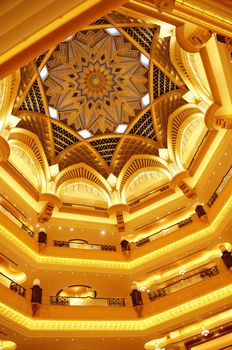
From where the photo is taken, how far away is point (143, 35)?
16141mm

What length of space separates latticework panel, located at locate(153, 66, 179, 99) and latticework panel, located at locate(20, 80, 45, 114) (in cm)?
571

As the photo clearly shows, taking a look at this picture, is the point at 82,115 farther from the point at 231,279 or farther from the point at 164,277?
the point at 231,279

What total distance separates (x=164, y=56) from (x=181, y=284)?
10.4 meters

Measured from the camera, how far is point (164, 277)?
648 inches

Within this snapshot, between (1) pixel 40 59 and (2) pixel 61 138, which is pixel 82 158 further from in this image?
(1) pixel 40 59

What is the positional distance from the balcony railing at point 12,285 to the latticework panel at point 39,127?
6.59 metres

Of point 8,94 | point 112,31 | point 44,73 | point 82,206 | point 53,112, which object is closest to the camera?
point 8,94

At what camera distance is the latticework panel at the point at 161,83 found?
16956 mm

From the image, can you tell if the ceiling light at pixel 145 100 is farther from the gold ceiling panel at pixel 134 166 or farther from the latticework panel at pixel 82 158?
the latticework panel at pixel 82 158

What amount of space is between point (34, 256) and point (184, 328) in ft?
22.6

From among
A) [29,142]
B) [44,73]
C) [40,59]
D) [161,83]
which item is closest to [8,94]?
[40,59]

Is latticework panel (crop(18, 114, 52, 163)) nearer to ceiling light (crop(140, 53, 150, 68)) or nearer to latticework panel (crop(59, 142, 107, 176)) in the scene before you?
latticework panel (crop(59, 142, 107, 176))

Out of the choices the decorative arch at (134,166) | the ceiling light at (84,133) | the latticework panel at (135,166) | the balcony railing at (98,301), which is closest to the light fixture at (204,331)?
the balcony railing at (98,301)

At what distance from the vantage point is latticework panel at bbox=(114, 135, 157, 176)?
18.9 meters
